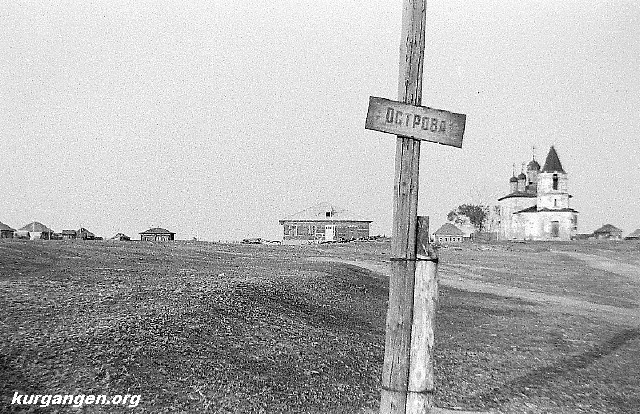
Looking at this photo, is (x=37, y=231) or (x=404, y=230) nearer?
(x=404, y=230)

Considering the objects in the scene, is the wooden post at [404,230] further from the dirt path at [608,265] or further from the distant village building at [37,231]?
the distant village building at [37,231]

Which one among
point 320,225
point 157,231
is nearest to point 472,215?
point 320,225

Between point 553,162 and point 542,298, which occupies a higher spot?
point 553,162

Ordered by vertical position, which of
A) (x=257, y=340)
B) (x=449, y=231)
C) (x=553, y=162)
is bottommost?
Answer: (x=257, y=340)

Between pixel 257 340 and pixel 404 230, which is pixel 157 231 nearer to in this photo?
pixel 257 340

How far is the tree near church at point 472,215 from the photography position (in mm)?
118750

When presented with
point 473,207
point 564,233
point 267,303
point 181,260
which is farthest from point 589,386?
point 473,207

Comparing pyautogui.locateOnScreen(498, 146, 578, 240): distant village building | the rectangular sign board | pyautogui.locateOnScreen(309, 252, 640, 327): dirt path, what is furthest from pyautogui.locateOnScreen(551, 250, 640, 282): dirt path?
the rectangular sign board

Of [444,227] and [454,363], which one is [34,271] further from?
[444,227]

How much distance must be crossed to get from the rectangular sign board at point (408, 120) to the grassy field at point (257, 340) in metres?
5.50

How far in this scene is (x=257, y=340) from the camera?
14109mm

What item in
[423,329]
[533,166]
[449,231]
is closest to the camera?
[423,329]

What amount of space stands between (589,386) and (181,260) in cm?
1579

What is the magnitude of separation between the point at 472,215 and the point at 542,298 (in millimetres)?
90468
